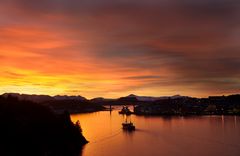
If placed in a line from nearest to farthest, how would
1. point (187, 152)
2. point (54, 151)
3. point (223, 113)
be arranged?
point (54, 151) < point (187, 152) < point (223, 113)

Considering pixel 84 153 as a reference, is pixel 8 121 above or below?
above

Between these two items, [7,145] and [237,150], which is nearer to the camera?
[7,145]

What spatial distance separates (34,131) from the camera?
40.2 meters

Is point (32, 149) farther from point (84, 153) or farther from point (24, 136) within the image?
point (84, 153)

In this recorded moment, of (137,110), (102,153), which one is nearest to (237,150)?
(102,153)

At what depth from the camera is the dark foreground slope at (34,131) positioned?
113ft

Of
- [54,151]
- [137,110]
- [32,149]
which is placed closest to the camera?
[32,149]

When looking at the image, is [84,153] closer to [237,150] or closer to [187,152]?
[187,152]

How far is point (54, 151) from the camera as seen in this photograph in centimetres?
4119

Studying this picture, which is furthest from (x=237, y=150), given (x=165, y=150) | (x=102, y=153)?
(x=102, y=153)

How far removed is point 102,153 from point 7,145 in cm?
1596

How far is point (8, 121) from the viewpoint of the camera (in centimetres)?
3694

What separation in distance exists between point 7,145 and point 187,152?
23221mm

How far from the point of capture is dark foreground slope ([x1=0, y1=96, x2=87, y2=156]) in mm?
34344
